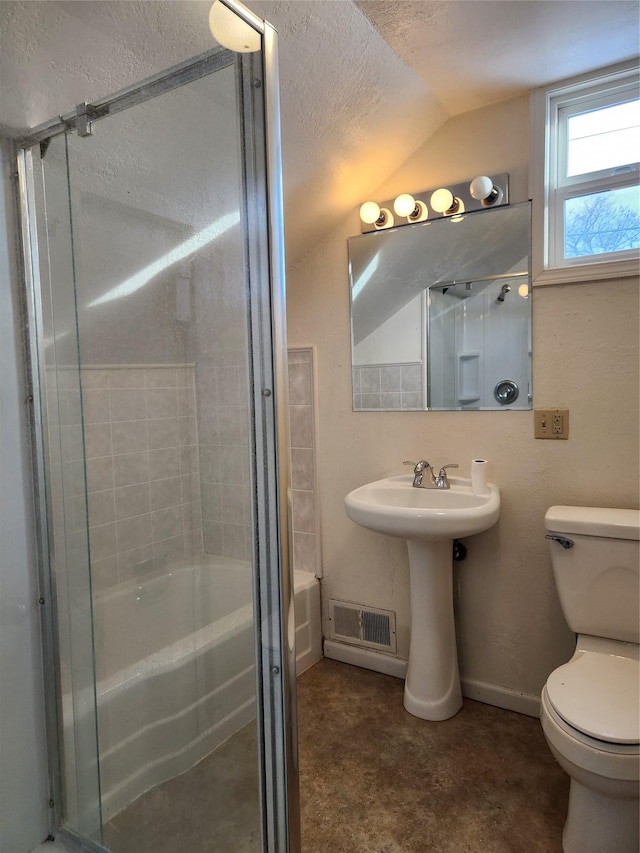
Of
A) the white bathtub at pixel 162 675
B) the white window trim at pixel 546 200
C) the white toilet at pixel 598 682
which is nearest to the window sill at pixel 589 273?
the white window trim at pixel 546 200

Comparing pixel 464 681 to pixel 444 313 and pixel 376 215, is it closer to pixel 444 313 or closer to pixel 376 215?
pixel 444 313

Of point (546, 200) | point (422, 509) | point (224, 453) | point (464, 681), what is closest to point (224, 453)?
point (224, 453)

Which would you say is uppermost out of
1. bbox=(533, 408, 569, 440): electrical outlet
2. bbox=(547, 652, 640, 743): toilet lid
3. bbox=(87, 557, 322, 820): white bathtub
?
bbox=(533, 408, 569, 440): electrical outlet

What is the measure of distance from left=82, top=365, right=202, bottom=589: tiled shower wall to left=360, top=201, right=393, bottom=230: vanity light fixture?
1291 mm

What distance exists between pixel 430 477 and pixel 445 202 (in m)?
1.04

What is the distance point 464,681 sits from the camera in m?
Result: 2.16

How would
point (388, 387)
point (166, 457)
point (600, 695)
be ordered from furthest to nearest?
point (388, 387), point (600, 695), point (166, 457)

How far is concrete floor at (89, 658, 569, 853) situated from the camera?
117 cm

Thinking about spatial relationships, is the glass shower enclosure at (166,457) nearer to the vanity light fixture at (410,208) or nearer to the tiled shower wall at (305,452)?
the vanity light fixture at (410,208)

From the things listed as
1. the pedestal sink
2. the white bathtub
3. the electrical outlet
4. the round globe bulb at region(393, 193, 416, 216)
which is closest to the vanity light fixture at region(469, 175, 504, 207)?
the round globe bulb at region(393, 193, 416, 216)

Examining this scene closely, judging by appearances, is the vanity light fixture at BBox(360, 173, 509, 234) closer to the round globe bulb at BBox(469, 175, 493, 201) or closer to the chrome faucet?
the round globe bulb at BBox(469, 175, 493, 201)

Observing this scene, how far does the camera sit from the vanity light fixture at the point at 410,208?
6.76 ft

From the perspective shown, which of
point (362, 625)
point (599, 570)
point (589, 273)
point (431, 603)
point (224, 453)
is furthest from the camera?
point (362, 625)

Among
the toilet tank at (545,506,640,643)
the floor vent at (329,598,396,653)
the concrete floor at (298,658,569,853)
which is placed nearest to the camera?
the concrete floor at (298,658,569,853)
